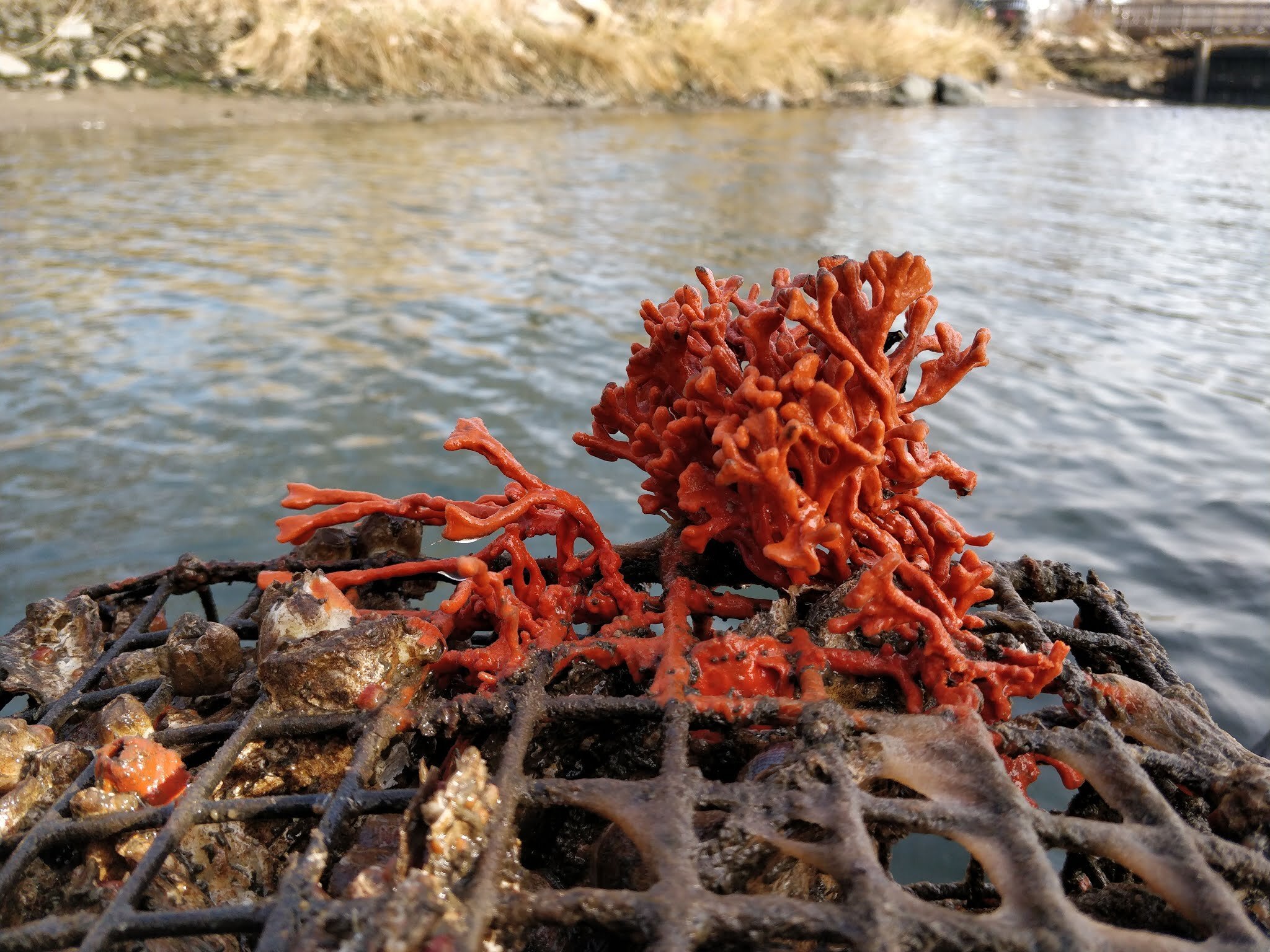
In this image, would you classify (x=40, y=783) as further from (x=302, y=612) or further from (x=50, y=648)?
(x=50, y=648)

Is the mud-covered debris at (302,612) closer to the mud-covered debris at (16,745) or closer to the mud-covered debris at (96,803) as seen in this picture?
the mud-covered debris at (96,803)

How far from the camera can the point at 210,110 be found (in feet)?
57.9

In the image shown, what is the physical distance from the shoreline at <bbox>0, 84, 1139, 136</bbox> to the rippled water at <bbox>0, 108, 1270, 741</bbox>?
50.7 inches

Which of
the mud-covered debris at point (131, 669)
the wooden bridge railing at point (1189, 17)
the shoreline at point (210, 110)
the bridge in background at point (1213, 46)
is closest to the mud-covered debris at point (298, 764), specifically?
the mud-covered debris at point (131, 669)

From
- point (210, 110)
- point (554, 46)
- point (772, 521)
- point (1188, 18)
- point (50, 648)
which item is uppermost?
point (1188, 18)

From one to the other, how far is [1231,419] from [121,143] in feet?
53.0

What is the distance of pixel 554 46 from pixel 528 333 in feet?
57.7

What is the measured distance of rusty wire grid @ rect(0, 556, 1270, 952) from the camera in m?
1.26

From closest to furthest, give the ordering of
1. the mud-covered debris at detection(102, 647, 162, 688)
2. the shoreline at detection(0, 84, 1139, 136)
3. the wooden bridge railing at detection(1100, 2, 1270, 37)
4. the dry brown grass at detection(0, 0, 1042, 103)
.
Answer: the mud-covered debris at detection(102, 647, 162, 688), the shoreline at detection(0, 84, 1139, 136), the dry brown grass at detection(0, 0, 1042, 103), the wooden bridge railing at detection(1100, 2, 1270, 37)

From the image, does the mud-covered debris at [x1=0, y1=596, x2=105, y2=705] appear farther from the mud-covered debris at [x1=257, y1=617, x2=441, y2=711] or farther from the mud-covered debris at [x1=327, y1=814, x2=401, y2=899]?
the mud-covered debris at [x1=327, y1=814, x2=401, y2=899]

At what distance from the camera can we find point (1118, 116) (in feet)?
84.3

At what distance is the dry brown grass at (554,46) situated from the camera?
19.2m

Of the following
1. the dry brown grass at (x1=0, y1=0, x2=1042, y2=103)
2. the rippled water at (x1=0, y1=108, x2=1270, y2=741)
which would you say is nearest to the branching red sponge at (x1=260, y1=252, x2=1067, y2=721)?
the rippled water at (x1=0, y1=108, x2=1270, y2=741)

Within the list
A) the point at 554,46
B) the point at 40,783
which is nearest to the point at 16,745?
the point at 40,783
